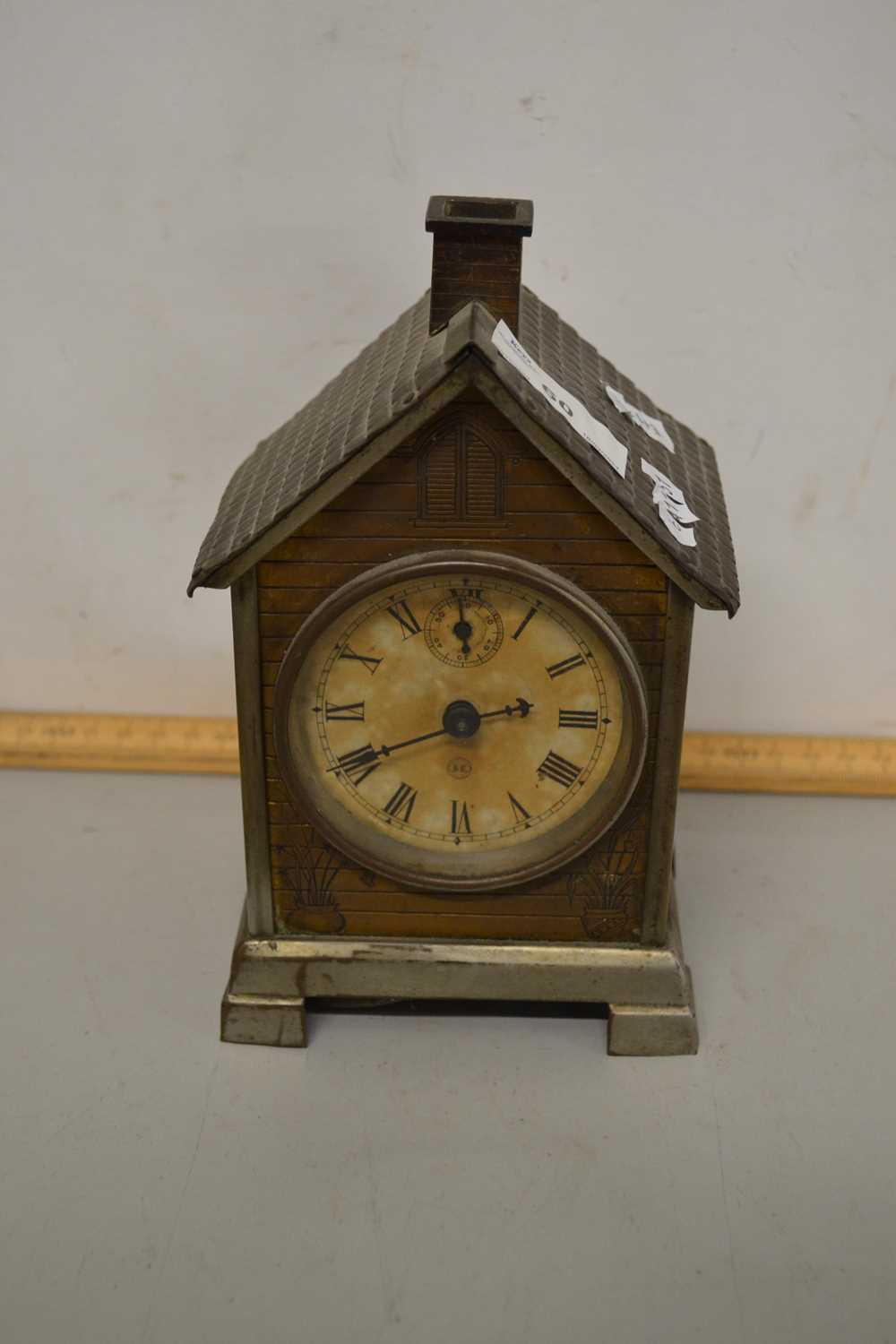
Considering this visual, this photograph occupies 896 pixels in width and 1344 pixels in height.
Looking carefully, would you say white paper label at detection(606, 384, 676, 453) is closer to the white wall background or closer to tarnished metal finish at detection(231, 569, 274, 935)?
the white wall background

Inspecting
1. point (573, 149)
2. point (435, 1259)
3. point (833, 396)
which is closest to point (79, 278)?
point (573, 149)

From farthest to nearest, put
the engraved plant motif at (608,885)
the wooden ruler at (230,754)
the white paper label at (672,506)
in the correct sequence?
the wooden ruler at (230,754) → the engraved plant motif at (608,885) → the white paper label at (672,506)

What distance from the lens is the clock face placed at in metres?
3.26

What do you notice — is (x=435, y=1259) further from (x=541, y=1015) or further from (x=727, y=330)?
(x=727, y=330)

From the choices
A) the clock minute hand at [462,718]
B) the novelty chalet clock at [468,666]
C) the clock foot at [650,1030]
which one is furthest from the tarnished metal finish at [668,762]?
the clock minute hand at [462,718]

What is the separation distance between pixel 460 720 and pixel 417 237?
147 centimetres

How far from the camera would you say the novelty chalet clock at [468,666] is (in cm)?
316

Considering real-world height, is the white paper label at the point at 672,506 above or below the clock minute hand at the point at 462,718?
above

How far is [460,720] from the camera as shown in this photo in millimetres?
3316

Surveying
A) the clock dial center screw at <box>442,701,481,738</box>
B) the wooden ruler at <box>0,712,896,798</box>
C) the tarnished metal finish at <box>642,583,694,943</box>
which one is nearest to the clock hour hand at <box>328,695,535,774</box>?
the clock dial center screw at <box>442,701,481,738</box>

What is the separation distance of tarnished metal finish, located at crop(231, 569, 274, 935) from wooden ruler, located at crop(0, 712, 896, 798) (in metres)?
1.15

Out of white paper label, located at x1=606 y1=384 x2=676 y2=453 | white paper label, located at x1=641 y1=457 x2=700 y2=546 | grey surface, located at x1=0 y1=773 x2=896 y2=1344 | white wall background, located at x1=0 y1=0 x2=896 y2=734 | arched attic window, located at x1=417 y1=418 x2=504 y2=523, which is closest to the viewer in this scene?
grey surface, located at x1=0 y1=773 x2=896 y2=1344

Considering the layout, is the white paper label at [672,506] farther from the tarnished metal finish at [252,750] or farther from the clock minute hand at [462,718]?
the tarnished metal finish at [252,750]

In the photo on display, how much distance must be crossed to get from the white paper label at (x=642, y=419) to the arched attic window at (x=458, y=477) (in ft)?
1.77
